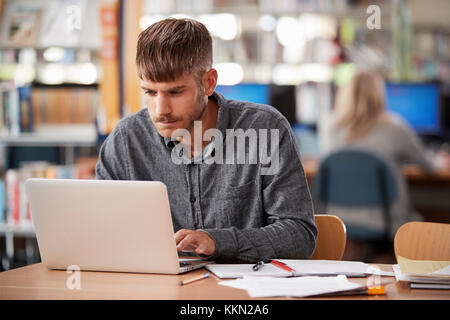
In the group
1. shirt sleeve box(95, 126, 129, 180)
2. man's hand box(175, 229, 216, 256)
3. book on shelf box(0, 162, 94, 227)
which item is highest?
shirt sleeve box(95, 126, 129, 180)

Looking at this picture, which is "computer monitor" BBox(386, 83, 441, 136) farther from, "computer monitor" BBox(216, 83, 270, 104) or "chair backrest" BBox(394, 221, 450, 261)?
"chair backrest" BBox(394, 221, 450, 261)

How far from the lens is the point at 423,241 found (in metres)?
1.51

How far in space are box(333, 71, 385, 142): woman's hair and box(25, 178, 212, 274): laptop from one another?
228cm

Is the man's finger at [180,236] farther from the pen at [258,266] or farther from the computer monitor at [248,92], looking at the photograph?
the computer monitor at [248,92]

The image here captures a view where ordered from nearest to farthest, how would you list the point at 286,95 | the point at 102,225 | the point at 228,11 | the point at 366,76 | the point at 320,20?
the point at 102,225 < the point at 366,76 < the point at 286,95 < the point at 228,11 < the point at 320,20

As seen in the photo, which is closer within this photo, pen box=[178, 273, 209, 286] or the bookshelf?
pen box=[178, 273, 209, 286]

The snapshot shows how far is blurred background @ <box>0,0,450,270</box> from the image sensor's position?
3.50m

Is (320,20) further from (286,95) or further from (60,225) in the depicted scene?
(60,225)

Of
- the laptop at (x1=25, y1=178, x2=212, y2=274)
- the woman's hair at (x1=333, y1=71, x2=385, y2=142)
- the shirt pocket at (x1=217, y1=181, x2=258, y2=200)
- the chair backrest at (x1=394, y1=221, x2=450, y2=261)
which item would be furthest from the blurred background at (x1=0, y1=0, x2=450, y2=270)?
the laptop at (x1=25, y1=178, x2=212, y2=274)

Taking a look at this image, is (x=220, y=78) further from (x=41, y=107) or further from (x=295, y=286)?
(x=295, y=286)

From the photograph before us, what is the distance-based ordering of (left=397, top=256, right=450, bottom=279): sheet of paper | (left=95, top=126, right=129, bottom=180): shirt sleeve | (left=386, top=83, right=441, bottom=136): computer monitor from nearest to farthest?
1. (left=397, top=256, right=450, bottom=279): sheet of paper
2. (left=95, top=126, right=129, bottom=180): shirt sleeve
3. (left=386, top=83, right=441, bottom=136): computer monitor

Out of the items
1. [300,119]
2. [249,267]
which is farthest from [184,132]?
[300,119]
